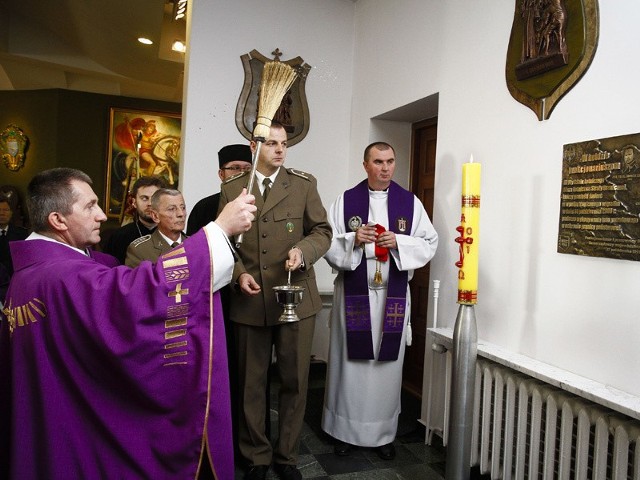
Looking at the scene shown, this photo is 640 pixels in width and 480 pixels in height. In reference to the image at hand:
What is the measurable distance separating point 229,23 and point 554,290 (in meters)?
3.50

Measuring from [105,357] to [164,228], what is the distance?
107cm

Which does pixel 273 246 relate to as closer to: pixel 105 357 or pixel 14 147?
pixel 105 357

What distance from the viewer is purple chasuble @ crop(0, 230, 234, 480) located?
152 cm

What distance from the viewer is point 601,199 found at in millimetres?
2234

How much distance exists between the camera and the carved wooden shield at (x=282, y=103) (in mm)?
4484

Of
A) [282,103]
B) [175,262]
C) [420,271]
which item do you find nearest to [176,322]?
[175,262]

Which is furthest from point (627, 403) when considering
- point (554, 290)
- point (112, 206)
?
point (112, 206)

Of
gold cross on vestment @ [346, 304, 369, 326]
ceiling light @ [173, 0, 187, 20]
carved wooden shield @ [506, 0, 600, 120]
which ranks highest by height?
ceiling light @ [173, 0, 187, 20]

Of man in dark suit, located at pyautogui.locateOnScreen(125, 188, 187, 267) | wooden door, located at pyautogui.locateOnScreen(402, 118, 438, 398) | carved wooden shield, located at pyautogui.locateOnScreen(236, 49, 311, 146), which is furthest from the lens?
carved wooden shield, located at pyautogui.locateOnScreen(236, 49, 311, 146)

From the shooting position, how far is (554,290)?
8.27ft

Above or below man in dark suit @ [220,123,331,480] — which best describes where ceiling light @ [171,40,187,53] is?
above

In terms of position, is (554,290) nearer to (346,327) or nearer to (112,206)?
(346,327)

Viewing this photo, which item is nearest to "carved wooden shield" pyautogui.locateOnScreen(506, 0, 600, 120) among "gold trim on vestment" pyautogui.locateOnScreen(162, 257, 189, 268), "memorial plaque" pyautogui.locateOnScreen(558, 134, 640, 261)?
"memorial plaque" pyautogui.locateOnScreen(558, 134, 640, 261)

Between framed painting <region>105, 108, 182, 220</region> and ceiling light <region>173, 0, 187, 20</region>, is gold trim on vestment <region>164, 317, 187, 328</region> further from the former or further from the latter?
framed painting <region>105, 108, 182, 220</region>
